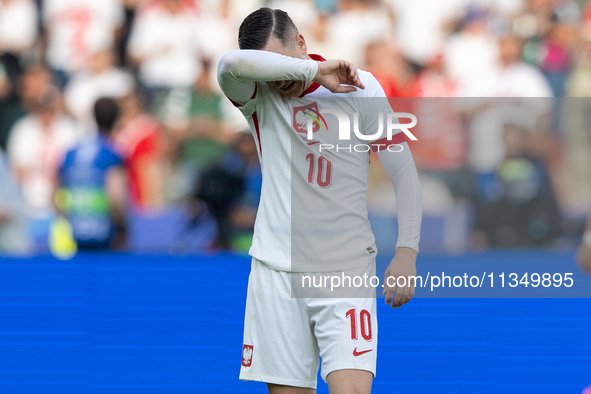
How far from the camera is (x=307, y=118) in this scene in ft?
7.34

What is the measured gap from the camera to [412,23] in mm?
6375

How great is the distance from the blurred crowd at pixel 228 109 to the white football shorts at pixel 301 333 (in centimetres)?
159

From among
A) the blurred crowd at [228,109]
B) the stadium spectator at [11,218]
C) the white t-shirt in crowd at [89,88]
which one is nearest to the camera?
the stadium spectator at [11,218]

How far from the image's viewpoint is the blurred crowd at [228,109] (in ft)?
13.1

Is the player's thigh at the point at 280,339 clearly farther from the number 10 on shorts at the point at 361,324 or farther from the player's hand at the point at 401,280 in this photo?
the player's hand at the point at 401,280

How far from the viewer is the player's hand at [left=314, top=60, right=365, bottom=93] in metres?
2.04

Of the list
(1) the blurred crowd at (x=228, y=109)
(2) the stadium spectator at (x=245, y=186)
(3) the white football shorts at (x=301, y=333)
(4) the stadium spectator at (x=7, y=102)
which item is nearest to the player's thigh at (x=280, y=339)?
(3) the white football shorts at (x=301, y=333)

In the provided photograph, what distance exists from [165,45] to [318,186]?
184 inches

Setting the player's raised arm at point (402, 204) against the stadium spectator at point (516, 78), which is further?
the stadium spectator at point (516, 78)

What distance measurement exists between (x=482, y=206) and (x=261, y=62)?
2138 millimetres

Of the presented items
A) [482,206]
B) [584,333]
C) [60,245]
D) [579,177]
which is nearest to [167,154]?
[60,245]

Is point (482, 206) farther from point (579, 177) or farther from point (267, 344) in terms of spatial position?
point (267, 344)

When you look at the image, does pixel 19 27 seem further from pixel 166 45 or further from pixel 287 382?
pixel 287 382

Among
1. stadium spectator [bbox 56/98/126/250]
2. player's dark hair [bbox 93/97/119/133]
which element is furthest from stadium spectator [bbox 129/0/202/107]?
stadium spectator [bbox 56/98/126/250]
